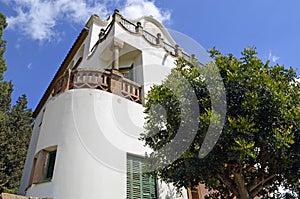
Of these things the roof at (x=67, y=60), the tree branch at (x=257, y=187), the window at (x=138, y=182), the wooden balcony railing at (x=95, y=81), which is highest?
the roof at (x=67, y=60)

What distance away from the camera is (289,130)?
589cm

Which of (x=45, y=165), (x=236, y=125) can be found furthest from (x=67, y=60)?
(x=236, y=125)

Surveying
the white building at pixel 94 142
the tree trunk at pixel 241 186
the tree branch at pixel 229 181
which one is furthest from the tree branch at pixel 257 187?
the white building at pixel 94 142

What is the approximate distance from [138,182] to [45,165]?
3214 mm

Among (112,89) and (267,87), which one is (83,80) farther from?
(267,87)

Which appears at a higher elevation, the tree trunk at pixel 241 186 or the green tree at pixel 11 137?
the green tree at pixel 11 137

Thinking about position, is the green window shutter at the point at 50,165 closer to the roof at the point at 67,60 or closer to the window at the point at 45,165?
the window at the point at 45,165

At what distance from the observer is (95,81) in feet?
33.1

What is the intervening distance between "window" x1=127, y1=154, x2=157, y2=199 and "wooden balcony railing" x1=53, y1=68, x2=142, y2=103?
2659mm

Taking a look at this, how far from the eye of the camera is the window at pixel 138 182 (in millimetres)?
8547

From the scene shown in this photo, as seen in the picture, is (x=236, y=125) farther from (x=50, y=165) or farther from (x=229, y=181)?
(x=50, y=165)

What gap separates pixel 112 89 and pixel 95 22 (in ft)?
23.6

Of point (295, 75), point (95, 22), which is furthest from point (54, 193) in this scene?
point (95, 22)

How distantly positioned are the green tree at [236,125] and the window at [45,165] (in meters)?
3.60
